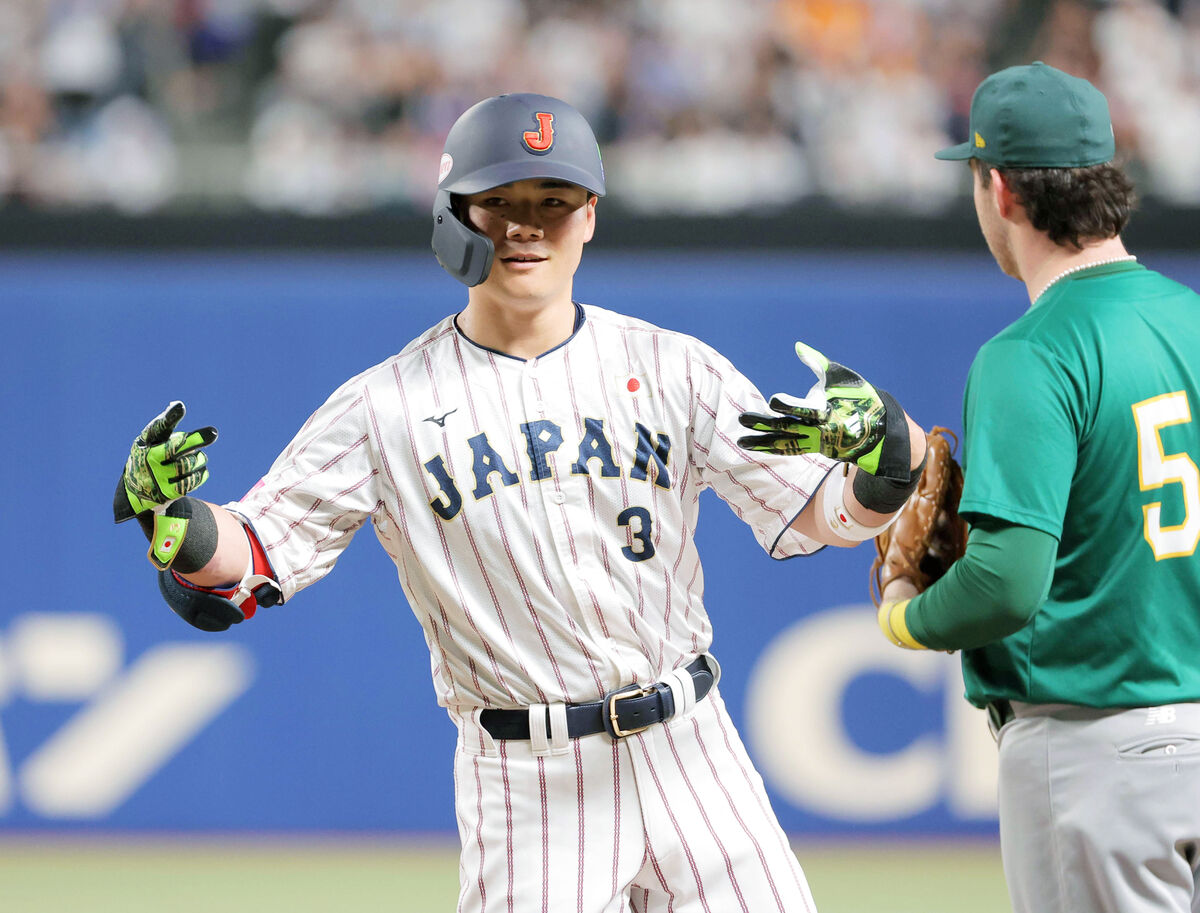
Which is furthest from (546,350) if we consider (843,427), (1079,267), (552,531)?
(1079,267)

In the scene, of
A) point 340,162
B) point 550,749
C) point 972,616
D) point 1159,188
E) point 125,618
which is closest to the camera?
point 972,616

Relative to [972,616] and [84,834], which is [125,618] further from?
[972,616]

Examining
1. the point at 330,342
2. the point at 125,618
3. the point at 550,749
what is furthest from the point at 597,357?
the point at 125,618

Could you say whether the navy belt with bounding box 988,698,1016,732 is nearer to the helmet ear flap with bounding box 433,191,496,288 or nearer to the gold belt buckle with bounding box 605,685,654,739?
the gold belt buckle with bounding box 605,685,654,739

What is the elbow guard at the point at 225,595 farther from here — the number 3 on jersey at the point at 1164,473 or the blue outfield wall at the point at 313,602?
the blue outfield wall at the point at 313,602

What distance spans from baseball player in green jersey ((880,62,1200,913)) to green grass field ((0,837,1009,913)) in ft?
9.90

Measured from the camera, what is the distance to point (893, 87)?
27.5 feet

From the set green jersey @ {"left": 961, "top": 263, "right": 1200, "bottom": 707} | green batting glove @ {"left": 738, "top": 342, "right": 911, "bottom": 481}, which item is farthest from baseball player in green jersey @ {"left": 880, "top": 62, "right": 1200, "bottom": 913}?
green batting glove @ {"left": 738, "top": 342, "right": 911, "bottom": 481}

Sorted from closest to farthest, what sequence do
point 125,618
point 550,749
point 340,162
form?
point 550,749 < point 125,618 < point 340,162

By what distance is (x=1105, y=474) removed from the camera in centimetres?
266

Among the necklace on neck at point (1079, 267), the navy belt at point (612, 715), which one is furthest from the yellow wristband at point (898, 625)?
the necklace on neck at point (1079, 267)

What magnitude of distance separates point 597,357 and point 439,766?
367 centimetres

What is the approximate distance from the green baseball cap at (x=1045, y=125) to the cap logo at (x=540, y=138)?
876mm

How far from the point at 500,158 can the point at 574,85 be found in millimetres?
5430
